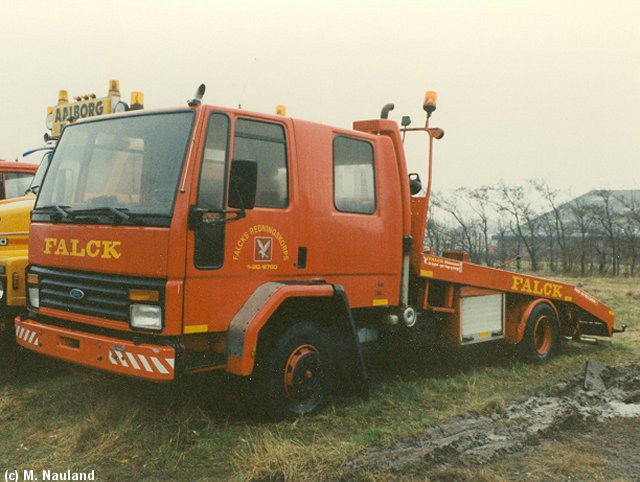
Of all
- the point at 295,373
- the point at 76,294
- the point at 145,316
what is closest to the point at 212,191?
the point at 145,316

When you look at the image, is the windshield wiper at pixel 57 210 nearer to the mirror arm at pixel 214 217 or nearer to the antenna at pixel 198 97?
the mirror arm at pixel 214 217

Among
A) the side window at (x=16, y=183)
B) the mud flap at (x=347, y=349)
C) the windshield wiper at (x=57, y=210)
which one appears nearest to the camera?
the windshield wiper at (x=57, y=210)

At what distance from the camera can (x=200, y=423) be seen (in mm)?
5371

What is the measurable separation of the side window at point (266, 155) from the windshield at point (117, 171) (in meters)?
0.45

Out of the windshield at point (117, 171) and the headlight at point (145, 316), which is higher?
the windshield at point (117, 171)

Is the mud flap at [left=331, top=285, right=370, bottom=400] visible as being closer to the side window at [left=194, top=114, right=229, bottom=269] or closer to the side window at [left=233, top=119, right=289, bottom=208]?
the side window at [left=233, top=119, right=289, bottom=208]

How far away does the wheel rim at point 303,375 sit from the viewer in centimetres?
549

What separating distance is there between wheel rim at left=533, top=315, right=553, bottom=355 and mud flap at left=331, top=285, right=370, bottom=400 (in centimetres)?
372

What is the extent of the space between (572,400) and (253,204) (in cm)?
369

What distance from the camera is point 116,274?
16.4ft

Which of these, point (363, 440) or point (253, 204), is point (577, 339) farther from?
point (253, 204)

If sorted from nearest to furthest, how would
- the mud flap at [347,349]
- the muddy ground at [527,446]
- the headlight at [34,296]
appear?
1. the muddy ground at [527,446]
2. the headlight at [34,296]
3. the mud flap at [347,349]

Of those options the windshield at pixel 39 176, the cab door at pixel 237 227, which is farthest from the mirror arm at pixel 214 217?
the windshield at pixel 39 176

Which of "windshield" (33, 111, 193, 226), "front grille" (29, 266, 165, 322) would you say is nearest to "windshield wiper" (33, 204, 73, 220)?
"windshield" (33, 111, 193, 226)
